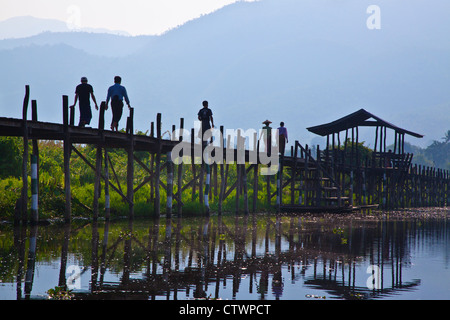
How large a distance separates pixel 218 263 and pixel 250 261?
773mm

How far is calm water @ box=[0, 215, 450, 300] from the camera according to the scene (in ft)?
30.8

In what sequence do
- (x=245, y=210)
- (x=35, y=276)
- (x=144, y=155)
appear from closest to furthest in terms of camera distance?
(x=35, y=276), (x=245, y=210), (x=144, y=155)

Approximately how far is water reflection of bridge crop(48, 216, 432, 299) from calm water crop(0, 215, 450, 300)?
0.06 ft

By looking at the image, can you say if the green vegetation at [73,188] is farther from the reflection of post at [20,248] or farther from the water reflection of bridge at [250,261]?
the water reflection of bridge at [250,261]

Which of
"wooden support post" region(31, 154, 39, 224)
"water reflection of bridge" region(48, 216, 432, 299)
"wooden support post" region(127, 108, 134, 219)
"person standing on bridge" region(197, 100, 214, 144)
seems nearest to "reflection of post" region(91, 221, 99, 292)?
"water reflection of bridge" region(48, 216, 432, 299)

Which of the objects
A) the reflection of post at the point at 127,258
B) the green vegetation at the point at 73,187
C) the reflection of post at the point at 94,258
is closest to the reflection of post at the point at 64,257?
the reflection of post at the point at 94,258

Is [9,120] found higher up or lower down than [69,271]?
higher up

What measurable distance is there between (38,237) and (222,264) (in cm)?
544

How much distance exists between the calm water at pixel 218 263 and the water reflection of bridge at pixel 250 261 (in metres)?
0.02
